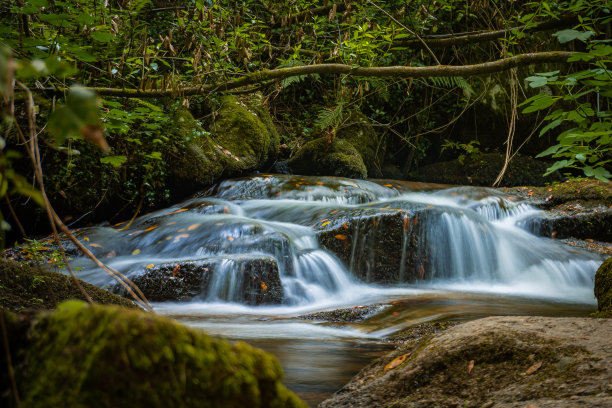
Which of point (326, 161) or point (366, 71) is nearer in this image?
point (366, 71)

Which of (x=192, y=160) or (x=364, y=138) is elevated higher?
(x=364, y=138)

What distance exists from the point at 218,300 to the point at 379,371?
324 cm

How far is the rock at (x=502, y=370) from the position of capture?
1.55 metres

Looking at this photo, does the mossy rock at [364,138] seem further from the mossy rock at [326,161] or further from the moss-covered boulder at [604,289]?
the moss-covered boulder at [604,289]

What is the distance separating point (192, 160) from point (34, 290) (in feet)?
20.2

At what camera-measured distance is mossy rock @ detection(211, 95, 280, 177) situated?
991 cm

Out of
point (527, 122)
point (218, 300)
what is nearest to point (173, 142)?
point (218, 300)

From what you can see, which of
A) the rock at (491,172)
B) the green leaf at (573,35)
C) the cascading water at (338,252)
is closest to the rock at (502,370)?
the green leaf at (573,35)

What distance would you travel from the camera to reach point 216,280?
17.0ft

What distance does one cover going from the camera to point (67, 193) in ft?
24.5

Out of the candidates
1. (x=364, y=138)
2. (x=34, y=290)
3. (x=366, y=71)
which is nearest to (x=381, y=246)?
(x=366, y=71)

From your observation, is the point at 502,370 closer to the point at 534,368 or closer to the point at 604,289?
the point at 534,368

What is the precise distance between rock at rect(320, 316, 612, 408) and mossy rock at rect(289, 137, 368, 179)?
910 cm

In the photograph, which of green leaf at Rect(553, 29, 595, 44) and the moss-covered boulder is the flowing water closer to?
the moss-covered boulder
